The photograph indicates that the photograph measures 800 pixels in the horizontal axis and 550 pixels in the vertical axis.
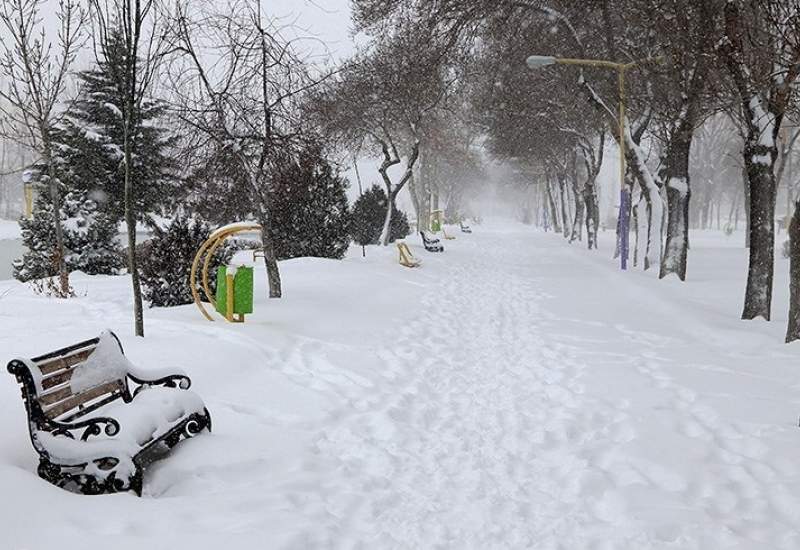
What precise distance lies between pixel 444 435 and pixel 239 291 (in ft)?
14.6

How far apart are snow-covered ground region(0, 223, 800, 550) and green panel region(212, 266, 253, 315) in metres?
0.31

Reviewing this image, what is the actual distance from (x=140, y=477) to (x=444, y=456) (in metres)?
2.29

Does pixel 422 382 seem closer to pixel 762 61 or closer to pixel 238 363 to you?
pixel 238 363

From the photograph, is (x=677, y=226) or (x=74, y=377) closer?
(x=74, y=377)

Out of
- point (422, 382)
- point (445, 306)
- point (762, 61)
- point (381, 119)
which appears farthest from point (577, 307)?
point (381, 119)

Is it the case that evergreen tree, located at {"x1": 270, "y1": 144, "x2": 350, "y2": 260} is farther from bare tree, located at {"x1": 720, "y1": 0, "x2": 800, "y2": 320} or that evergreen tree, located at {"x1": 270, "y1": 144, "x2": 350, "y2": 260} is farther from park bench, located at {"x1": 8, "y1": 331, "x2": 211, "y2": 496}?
park bench, located at {"x1": 8, "y1": 331, "x2": 211, "y2": 496}

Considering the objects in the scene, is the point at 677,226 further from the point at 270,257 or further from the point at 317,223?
the point at 317,223

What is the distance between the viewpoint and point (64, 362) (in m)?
4.56

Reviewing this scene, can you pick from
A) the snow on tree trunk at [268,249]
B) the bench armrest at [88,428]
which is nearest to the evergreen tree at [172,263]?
the snow on tree trunk at [268,249]

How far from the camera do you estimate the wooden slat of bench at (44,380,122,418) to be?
13.9 feet

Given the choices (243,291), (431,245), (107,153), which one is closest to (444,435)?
(243,291)

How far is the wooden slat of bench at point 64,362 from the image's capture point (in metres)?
4.30

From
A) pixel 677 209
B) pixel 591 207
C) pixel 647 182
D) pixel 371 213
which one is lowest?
pixel 677 209

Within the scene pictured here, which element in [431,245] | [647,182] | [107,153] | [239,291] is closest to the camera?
[239,291]
